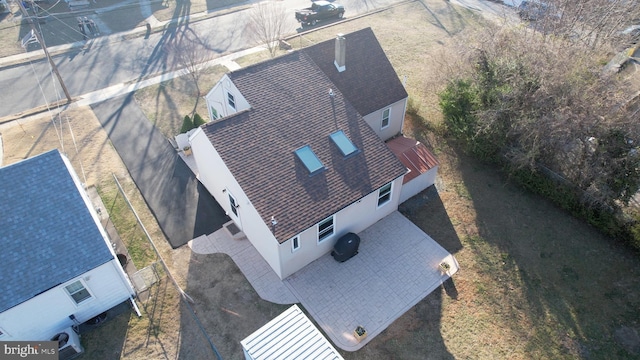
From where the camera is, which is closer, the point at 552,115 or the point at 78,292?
the point at 78,292

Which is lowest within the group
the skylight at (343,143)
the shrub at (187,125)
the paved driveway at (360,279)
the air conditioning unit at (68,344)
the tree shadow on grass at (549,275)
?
the tree shadow on grass at (549,275)

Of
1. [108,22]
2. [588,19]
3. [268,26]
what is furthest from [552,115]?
[108,22]

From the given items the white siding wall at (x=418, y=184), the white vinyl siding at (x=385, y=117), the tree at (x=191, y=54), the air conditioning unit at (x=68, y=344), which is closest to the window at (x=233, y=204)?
the air conditioning unit at (x=68, y=344)

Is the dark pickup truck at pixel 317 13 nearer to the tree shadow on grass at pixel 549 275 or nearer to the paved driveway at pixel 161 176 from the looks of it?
the paved driveway at pixel 161 176

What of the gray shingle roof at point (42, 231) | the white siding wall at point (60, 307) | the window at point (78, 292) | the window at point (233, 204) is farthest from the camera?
the window at point (233, 204)

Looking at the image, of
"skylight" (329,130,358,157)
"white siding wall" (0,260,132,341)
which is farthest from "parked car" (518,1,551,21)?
"white siding wall" (0,260,132,341)

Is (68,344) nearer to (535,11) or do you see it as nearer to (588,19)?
(588,19)

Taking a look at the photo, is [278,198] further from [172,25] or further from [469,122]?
[172,25]
